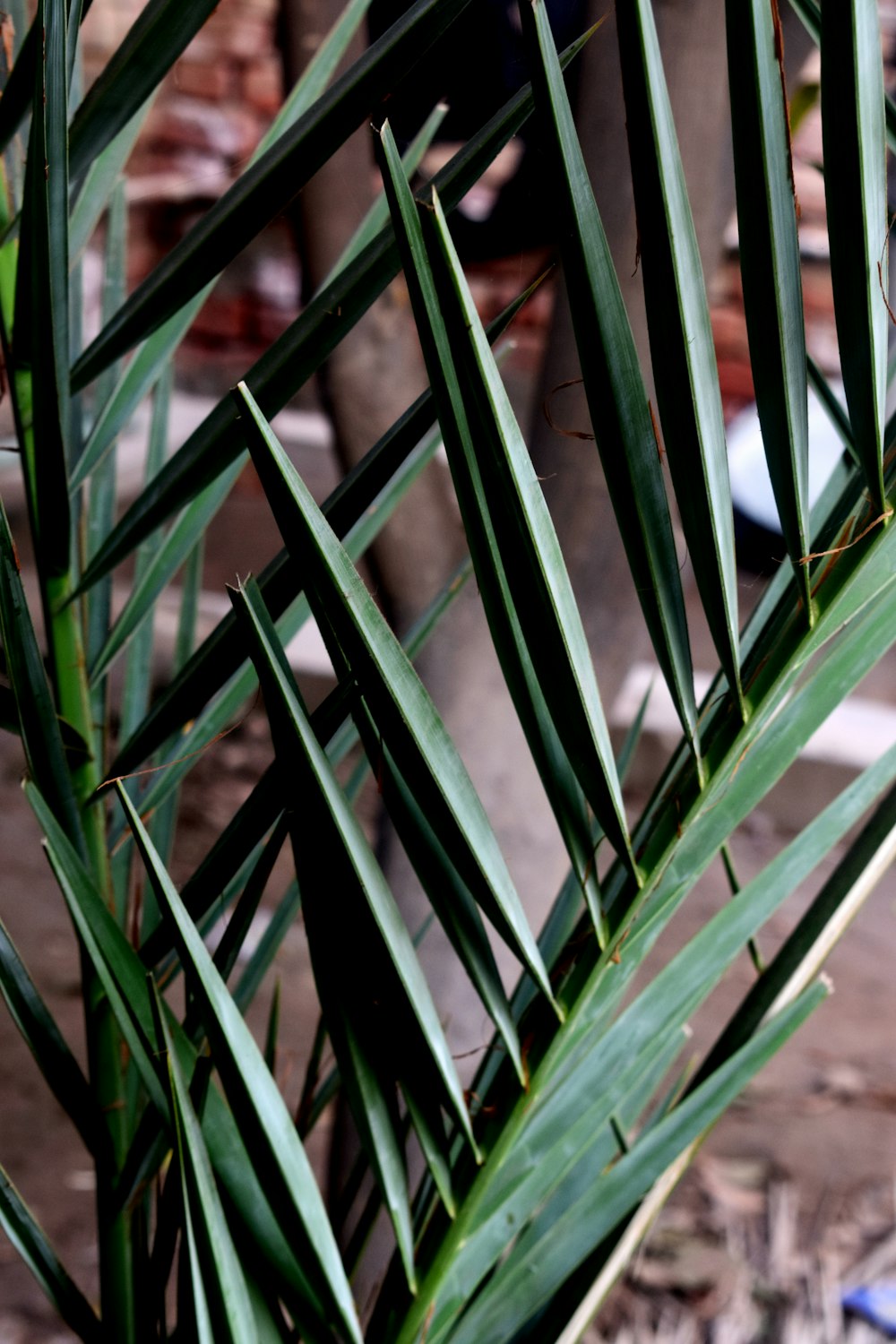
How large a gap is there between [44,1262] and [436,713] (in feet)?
0.91

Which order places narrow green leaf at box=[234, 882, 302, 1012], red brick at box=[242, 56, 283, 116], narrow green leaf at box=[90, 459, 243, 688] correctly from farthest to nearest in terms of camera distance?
red brick at box=[242, 56, 283, 116], narrow green leaf at box=[234, 882, 302, 1012], narrow green leaf at box=[90, 459, 243, 688]

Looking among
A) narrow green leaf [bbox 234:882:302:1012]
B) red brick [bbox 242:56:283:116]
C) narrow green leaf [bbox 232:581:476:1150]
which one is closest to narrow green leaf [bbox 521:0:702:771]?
narrow green leaf [bbox 232:581:476:1150]

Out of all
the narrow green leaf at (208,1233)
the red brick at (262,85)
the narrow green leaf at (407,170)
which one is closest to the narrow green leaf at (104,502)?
the narrow green leaf at (407,170)

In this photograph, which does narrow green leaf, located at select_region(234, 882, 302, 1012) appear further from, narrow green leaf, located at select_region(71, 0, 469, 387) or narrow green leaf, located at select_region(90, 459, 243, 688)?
narrow green leaf, located at select_region(71, 0, 469, 387)

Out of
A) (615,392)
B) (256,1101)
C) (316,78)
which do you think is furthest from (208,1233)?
(316,78)

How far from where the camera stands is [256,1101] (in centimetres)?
36

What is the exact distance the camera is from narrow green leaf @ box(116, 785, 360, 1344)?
0.34 metres

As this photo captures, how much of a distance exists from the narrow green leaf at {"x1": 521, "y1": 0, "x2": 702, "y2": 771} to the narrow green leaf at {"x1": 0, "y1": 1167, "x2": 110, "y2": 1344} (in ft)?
0.95

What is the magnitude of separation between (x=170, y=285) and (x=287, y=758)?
171mm

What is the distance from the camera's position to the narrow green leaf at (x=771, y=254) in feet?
0.98

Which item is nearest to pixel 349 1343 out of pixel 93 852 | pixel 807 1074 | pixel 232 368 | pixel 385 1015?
pixel 385 1015

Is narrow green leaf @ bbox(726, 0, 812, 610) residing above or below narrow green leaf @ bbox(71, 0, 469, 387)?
below

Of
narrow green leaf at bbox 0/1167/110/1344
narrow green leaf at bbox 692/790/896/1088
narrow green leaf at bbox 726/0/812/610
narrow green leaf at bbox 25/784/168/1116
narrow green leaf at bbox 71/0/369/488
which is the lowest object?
narrow green leaf at bbox 0/1167/110/1344

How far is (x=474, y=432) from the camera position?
321 millimetres
